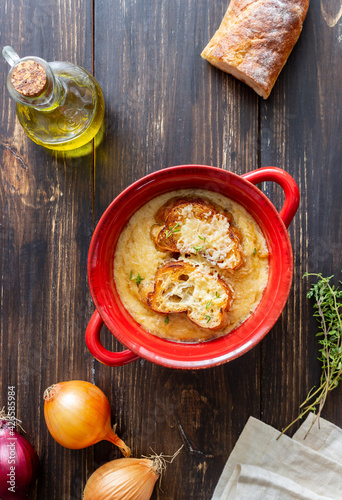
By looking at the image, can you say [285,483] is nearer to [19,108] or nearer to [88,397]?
[88,397]

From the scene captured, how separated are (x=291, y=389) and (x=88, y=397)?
0.75 m

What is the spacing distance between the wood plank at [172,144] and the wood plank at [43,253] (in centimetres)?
10

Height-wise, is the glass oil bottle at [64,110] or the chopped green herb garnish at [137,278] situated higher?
the glass oil bottle at [64,110]

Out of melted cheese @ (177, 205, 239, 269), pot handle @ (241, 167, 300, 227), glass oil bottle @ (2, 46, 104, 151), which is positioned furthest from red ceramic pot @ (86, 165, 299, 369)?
glass oil bottle @ (2, 46, 104, 151)

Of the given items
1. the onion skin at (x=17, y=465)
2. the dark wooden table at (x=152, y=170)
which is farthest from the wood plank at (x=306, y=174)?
the onion skin at (x=17, y=465)

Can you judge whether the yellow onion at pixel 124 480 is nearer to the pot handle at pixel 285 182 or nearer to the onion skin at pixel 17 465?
the onion skin at pixel 17 465

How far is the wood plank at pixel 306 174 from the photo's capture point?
165 centimetres

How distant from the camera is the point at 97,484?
5.18 feet

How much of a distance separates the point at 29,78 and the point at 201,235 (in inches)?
28.3

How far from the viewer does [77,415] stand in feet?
5.08

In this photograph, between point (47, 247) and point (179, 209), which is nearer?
point (179, 209)

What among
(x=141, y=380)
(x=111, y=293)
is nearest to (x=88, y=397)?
(x=141, y=380)

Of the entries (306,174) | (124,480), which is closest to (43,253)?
(124,480)

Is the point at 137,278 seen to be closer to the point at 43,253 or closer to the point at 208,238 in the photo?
the point at 208,238
